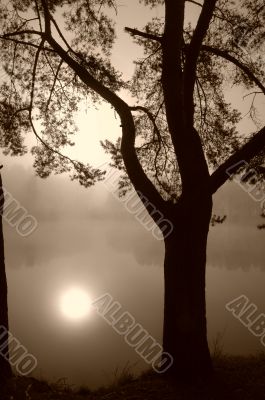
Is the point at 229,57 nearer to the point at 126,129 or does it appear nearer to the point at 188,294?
the point at 126,129

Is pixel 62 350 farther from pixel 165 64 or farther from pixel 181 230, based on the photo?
pixel 165 64

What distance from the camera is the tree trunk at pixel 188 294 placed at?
234 inches

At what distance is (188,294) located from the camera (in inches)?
237

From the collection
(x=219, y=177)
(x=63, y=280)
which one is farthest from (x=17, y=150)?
(x=63, y=280)

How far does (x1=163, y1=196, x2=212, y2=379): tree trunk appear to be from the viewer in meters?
5.95

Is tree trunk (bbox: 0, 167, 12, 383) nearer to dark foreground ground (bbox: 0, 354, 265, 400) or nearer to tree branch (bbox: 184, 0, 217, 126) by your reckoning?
dark foreground ground (bbox: 0, 354, 265, 400)

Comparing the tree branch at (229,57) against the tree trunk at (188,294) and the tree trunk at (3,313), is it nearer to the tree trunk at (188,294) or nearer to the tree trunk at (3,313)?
the tree trunk at (188,294)

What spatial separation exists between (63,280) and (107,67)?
92.4 ft

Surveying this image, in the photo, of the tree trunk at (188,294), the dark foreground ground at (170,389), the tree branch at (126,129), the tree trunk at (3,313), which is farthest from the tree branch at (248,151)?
the tree trunk at (3,313)

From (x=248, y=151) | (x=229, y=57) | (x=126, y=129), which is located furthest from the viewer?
(x=229, y=57)

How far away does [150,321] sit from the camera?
64.7 ft

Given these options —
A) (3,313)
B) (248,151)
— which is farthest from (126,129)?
(3,313)

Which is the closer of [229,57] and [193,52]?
[193,52]

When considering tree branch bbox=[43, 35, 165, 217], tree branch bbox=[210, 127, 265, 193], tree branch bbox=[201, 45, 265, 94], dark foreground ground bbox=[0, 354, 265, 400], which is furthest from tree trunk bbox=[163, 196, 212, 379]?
tree branch bbox=[201, 45, 265, 94]
